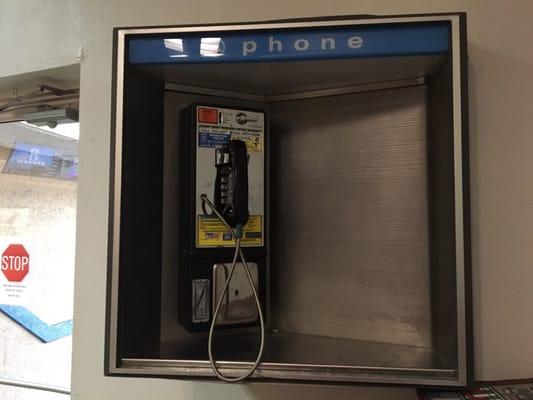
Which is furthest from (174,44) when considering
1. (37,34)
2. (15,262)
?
(15,262)

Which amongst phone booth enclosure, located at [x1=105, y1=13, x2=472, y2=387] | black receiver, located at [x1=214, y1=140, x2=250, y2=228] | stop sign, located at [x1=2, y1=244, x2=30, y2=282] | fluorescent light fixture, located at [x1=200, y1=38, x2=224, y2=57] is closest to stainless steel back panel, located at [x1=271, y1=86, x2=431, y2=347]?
phone booth enclosure, located at [x1=105, y1=13, x2=472, y2=387]

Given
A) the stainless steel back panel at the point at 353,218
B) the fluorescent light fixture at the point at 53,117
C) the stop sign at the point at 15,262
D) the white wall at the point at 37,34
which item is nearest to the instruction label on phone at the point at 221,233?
the stainless steel back panel at the point at 353,218

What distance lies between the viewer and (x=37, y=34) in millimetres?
1759

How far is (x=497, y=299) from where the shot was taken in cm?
124

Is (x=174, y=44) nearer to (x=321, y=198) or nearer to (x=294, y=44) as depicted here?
(x=294, y=44)

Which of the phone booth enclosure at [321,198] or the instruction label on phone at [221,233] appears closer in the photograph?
the phone booth enclosure at [321,198]

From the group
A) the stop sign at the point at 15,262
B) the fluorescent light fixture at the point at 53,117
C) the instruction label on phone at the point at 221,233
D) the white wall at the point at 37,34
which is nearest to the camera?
the instruction label on phone at the point at 221,233

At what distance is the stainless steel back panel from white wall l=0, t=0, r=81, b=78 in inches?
31.3

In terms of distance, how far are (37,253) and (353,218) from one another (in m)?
1.35

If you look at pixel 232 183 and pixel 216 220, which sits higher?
pixel 232 183

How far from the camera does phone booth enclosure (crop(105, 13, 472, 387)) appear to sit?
3.56 feet

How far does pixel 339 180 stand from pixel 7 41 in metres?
1.37

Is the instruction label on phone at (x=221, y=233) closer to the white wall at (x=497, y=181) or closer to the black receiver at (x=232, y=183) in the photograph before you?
the black receiver at (x=232, y=183)

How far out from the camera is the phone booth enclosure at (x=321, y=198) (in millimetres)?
1084
